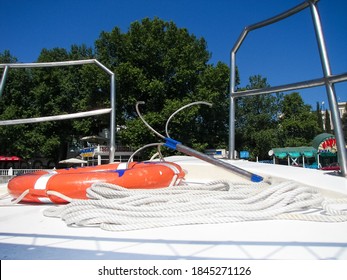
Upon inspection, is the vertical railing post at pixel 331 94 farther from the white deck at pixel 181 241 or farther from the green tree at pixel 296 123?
the green tree at pixel 296 123

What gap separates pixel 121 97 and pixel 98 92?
1.85m

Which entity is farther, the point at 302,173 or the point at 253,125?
the point at 253,125

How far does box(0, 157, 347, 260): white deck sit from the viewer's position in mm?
1232

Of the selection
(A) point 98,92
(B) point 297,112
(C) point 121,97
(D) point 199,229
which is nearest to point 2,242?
(D) point 199,229

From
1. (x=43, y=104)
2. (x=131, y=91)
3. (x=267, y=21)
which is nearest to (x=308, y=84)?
(x=267, y=21)

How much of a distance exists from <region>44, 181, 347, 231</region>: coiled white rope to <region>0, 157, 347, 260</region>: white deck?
0.15 ft

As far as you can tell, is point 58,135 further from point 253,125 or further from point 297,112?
point 297,112

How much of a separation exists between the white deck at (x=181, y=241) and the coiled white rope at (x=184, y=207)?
0.15ft

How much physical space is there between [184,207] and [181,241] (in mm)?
405

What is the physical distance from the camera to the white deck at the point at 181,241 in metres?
1.23

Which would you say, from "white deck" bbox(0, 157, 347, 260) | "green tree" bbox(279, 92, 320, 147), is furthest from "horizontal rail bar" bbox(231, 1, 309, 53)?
"green tree" bbox(279, 92, 320, 147)

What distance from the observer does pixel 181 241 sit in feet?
4.66

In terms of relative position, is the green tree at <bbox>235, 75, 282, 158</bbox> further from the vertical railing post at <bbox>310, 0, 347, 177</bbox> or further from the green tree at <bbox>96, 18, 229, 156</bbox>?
the vertical railing post at <bbox>310, 0, 347, 177</bbox>

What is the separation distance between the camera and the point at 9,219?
79.3 inches
